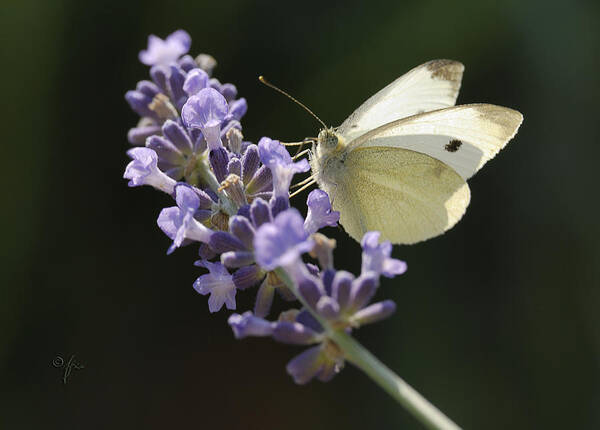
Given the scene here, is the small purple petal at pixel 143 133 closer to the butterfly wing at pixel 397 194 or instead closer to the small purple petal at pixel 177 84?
the small purple petal at pixel 177 84

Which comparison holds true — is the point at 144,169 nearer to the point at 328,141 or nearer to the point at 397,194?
the point at 328,141

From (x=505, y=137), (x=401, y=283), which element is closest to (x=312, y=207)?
(x=505, y=137)

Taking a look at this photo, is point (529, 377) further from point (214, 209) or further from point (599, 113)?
point (214, 209)

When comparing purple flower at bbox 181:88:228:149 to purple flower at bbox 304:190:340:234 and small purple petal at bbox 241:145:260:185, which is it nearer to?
small purple petal at bbox 241:145:260:185

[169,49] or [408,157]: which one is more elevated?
[169,49]

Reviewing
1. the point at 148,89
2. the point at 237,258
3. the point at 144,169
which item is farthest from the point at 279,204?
the point at 148,89

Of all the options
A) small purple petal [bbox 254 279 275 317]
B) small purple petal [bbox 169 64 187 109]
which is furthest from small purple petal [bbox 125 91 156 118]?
small purple petal [bbox 254 279 275 317]
